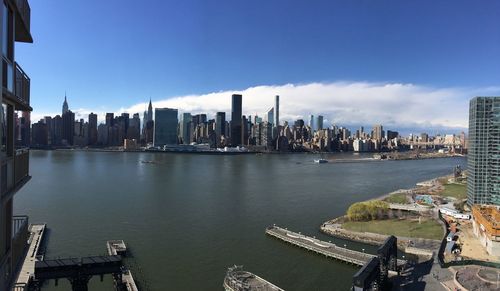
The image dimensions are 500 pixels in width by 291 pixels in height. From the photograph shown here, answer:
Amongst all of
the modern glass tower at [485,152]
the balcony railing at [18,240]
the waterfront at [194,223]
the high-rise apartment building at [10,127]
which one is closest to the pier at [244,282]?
the waterfront at [194,223]

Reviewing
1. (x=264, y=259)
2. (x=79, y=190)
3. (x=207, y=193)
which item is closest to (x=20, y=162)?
(x=264, y=259)

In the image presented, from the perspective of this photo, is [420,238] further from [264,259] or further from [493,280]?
[264,259]

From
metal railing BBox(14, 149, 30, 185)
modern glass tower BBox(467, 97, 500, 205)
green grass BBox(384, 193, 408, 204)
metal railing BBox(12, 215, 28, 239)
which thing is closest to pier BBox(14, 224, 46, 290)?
metal railing BBox(12, 215, 28, 239)

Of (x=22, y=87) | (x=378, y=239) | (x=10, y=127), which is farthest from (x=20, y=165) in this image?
(x=378, y=239)

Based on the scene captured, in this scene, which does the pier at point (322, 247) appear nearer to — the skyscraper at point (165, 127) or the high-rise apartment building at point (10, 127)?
the high-rise apartment building at point (10, 127)

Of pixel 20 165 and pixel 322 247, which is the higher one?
pixel 20 165

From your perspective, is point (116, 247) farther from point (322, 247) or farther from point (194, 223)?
point (322, 247)
